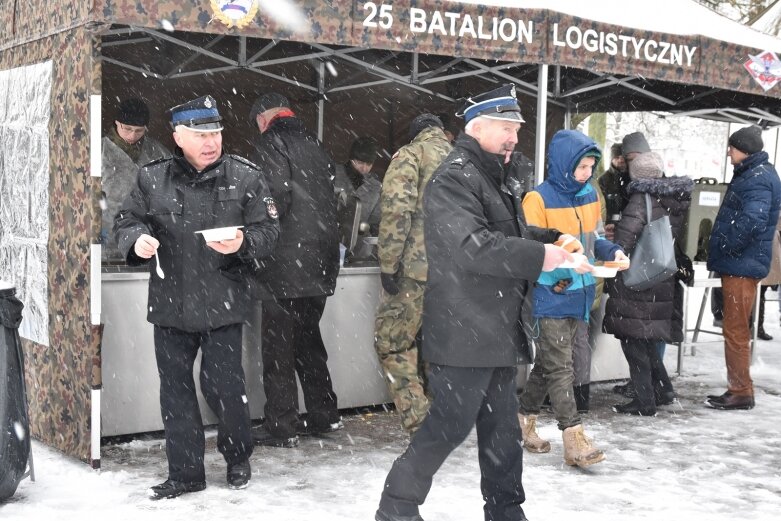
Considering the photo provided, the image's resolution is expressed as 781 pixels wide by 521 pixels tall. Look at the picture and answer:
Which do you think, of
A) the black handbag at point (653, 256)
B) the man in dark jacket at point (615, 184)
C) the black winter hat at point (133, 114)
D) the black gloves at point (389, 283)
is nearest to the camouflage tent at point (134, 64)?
the black winter hat at point (133, 114)

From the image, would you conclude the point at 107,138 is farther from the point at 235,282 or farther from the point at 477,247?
the point at 477,247

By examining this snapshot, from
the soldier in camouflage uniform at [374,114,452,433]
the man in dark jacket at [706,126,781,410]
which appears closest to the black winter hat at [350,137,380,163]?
the soldier in camouflage uniform at [374,114,452,433]

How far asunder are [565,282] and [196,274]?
191 cm

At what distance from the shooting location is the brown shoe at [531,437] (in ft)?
18.0

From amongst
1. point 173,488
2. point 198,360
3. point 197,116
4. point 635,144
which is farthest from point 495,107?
point 635,144

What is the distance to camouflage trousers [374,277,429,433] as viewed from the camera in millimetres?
5598

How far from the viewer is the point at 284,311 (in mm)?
5469

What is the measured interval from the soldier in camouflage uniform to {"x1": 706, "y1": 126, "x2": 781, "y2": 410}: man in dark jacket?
2270mm

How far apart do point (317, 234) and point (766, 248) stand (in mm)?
3173

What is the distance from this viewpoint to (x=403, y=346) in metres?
5.71

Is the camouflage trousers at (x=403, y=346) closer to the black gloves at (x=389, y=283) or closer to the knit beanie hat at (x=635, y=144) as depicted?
the black gloves at (x=389, y=283)

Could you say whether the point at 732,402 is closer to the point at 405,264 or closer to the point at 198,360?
the point at 405,264

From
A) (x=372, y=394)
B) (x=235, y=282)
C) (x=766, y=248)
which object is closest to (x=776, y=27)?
(x=766, y=248)

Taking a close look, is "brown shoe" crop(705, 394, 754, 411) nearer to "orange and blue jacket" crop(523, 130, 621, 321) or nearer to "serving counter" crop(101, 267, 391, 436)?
"orange and blue jacket" crop(523, 130, 621, 321)
